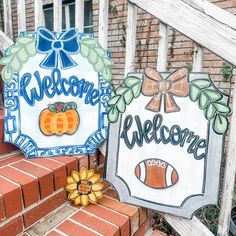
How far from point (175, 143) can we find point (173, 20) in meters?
0.57

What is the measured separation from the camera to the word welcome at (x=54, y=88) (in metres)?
1.41

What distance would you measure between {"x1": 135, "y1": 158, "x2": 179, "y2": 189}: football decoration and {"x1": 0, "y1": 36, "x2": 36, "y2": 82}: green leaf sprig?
0.84 meters

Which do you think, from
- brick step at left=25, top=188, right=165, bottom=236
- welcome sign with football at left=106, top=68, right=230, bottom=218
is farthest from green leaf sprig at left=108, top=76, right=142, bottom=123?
brick step at left=25, top=188, right=165, bottom=236

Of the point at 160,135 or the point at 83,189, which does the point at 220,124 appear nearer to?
the point at 160,135

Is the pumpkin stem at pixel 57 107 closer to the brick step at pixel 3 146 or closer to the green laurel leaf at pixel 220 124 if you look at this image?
the brick step at pixel 3 146

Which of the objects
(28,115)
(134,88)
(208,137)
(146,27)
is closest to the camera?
(208,137)

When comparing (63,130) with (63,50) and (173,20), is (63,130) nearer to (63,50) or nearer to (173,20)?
(63,50)

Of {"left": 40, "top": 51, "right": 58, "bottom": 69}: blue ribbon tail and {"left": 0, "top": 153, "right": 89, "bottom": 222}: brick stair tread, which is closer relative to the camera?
{"left": 0, "top": 153, "right": 89, "bottom": 222}: brick stair tread

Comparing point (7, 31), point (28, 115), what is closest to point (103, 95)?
point (28, 115)

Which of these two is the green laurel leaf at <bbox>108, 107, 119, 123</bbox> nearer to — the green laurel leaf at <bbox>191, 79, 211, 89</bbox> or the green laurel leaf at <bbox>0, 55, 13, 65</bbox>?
the green laurel leaf at <bbox>191, 79, 211, 89</bbox>

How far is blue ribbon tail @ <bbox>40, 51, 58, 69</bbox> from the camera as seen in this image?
142 centimetres

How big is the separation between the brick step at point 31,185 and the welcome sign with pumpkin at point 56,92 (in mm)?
79

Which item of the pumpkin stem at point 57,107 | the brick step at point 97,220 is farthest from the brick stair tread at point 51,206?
the pumpkin stem at point 57,107

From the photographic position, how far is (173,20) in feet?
3.84
